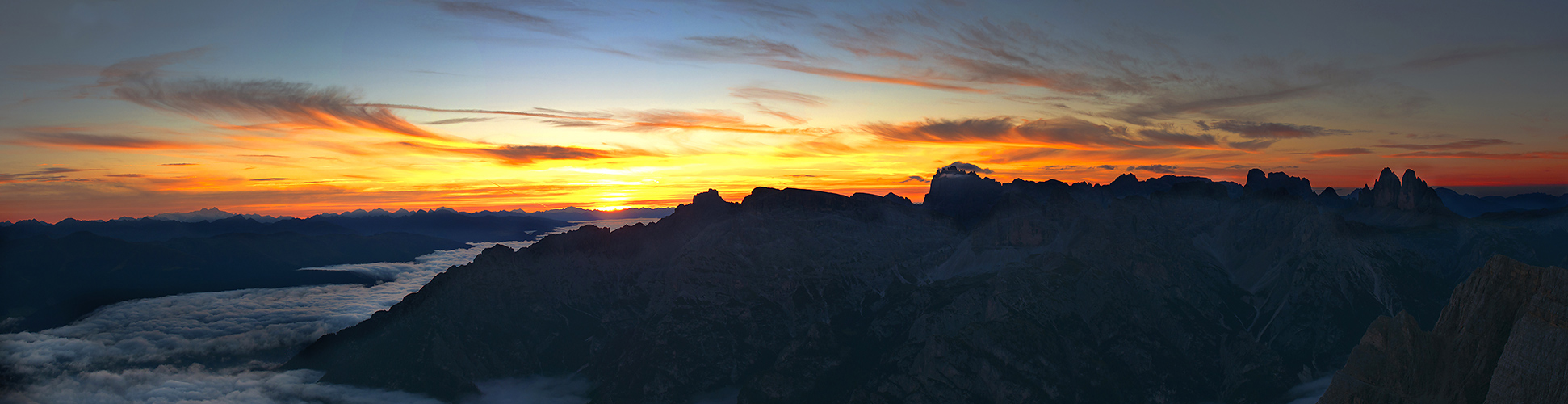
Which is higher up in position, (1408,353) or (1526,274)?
(1526,274)

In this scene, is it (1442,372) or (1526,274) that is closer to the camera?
(1526,274)

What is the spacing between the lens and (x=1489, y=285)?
Answer: 10906 cm

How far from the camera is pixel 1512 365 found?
324 feet

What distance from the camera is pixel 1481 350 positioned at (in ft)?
369

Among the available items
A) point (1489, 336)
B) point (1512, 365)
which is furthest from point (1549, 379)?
point (1489, 336)

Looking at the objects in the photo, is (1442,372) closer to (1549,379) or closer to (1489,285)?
(1489,285)

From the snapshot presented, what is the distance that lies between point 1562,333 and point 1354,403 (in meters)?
31.9

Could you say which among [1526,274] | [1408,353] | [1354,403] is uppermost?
[1526,274]

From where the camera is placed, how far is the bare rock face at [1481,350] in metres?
96.0

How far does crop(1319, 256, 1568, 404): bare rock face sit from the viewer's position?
96.0m

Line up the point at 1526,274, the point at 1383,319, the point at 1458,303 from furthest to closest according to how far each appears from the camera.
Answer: the point at 1383,319
the point at 1458,303
the point at 1526,274

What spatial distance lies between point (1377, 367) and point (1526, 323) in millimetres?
27977

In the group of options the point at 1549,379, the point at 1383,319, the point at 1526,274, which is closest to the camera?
the point at 1549,379

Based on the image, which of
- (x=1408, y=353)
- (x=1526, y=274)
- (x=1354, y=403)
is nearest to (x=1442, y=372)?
(x=1408, y=353)
